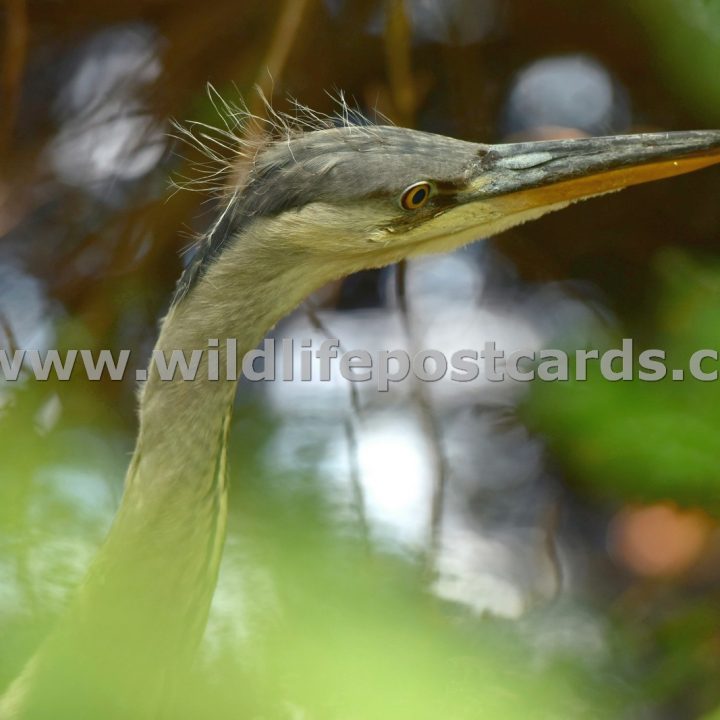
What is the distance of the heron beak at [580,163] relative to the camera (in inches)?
52.2

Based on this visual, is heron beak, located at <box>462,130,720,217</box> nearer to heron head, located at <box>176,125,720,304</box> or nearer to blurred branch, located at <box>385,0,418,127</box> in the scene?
heron head, located at <box>176,125,720,304</box>

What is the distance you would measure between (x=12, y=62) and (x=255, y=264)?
1.95 metres

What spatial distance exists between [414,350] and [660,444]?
157cm

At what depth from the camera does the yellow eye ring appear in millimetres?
1262

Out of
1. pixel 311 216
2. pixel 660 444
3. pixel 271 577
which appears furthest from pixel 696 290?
pixel 271 577

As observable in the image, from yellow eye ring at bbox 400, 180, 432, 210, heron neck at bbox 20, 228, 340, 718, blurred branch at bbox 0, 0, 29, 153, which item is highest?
blurred branch at bbox 0, 0, 29, 153

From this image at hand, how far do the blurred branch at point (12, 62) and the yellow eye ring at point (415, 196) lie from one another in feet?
6.41

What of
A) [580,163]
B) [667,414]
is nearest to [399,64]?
[580,163]

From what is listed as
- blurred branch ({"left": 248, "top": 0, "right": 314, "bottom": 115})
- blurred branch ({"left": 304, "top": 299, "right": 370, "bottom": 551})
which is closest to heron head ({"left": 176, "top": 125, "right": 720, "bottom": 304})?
blurred branch ({"left": 304, "top": 299, "right": 370, "bottom": 551})

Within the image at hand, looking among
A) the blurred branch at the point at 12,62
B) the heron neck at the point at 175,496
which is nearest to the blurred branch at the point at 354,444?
the heron neck at the point at 175,496

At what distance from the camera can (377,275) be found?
113 inches

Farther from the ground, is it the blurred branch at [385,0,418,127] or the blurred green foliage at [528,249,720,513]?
the blurred branch at [385,0,418,127]

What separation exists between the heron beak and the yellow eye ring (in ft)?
0.22

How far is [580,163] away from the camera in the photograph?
4.37ft
